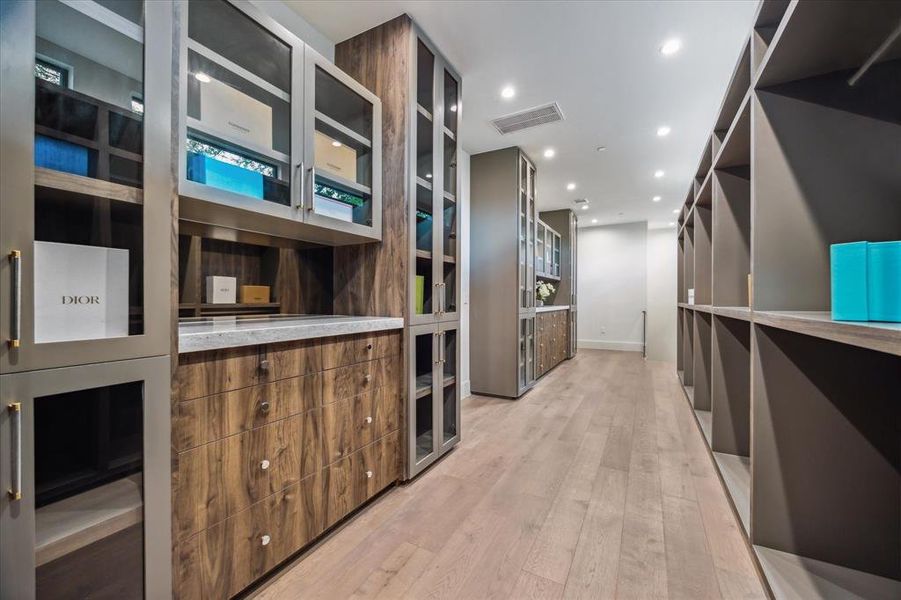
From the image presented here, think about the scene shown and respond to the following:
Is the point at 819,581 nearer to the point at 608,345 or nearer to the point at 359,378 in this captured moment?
the point at 359,378

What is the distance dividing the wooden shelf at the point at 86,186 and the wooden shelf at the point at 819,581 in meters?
2.36

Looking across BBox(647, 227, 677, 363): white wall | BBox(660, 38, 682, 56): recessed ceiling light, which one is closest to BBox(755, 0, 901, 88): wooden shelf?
BBox(660, 38, 682, 56): recessed ceiling light

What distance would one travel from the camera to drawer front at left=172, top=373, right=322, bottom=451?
108 centimetres

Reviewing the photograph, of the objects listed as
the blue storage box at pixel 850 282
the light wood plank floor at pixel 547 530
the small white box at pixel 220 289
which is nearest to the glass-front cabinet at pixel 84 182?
the small white box at pixel 220 289

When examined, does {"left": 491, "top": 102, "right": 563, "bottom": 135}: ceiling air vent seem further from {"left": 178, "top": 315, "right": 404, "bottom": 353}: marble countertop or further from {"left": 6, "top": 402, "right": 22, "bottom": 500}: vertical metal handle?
{"left": 6, "top": 402, "right": 22, "bottom": 500}: vertical metal handle

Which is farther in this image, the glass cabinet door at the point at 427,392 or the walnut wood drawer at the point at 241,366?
the glass cabinet door at the point at 427,392

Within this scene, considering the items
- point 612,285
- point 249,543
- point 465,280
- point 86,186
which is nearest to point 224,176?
point 86,186

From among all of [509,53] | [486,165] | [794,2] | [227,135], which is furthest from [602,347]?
[227,135]

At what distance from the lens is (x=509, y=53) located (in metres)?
2.37

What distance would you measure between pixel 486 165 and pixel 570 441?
2.95 meters

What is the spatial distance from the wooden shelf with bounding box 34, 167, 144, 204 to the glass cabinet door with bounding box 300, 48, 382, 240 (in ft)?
2.15

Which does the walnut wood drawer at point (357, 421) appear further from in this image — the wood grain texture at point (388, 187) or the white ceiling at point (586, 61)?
the white ceiling at point (586, 61)

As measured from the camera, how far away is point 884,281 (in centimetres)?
84

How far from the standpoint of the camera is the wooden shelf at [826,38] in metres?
1.04
